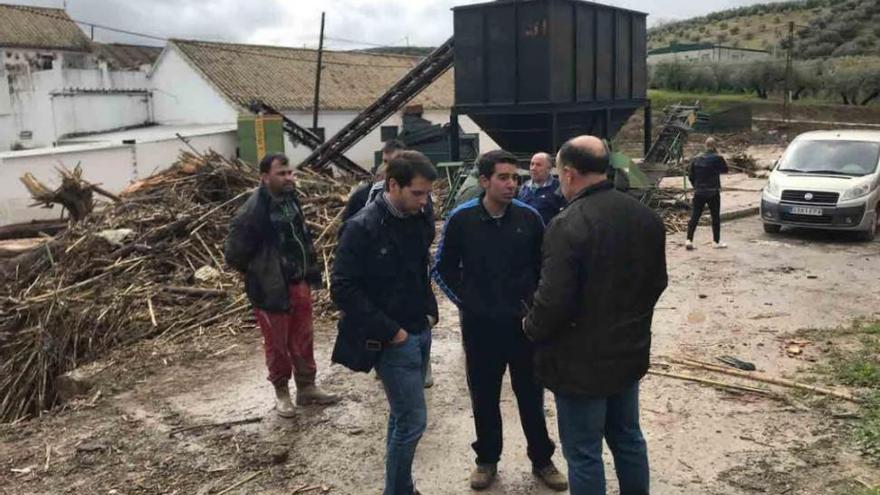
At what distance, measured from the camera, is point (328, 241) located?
10094 mm

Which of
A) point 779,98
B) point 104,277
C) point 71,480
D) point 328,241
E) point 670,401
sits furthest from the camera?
point 779,98

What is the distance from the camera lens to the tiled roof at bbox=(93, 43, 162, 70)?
1620 inches

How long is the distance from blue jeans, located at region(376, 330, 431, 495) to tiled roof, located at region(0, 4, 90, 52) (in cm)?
3660

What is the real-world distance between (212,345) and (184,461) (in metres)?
2.66

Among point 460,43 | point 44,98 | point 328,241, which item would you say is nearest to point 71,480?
point 328,241

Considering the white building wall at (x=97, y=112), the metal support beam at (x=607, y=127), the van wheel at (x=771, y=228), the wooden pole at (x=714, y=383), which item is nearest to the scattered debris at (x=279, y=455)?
the wooden pole at (x=714, y=383)

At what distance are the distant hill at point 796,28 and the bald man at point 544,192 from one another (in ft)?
178

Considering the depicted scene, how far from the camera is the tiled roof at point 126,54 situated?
4114cm

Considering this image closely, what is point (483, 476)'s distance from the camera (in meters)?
4.32

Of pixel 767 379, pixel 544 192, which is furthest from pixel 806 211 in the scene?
pixel 544 192

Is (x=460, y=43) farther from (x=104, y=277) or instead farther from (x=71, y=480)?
(x=71, y=480)

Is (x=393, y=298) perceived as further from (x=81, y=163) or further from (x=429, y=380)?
(x=81, y=163)

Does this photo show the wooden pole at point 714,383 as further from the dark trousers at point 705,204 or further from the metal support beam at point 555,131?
the metal support beam at point 555,131

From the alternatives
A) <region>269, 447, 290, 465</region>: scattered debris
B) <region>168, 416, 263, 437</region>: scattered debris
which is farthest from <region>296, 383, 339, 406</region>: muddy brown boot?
<region>269, 447, 290, 465</region>: scattered debris
